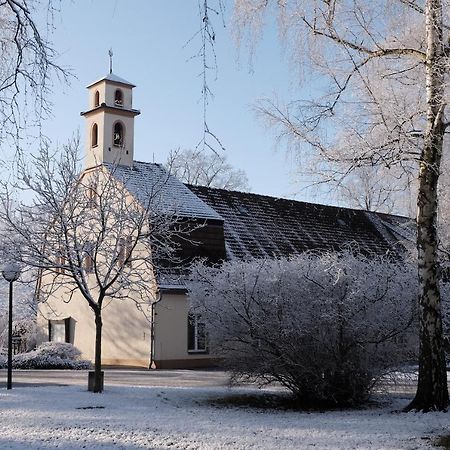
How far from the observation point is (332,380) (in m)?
13.4

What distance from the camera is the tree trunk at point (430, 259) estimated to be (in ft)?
38.4

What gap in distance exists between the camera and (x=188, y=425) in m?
10.3

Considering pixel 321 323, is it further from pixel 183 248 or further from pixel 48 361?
pixel 48 361

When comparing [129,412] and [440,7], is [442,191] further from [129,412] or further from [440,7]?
[129,412]

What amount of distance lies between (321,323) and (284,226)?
18264 millimetres

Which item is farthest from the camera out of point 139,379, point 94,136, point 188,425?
point 94,136

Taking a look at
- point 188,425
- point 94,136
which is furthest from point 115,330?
point 188,425

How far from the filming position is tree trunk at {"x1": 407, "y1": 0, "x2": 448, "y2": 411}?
1171cm

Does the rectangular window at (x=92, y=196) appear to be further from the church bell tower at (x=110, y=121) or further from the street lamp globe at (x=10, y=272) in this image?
the church bell tower at (x=110, y=121)

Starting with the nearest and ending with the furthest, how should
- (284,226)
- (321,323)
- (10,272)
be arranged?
1. (321,323)
2. (10,272)
3. (284,226)

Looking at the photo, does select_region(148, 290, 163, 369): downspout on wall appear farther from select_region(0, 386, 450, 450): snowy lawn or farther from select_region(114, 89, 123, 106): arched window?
select_region(0, 386, 450, 450): snowy lawn

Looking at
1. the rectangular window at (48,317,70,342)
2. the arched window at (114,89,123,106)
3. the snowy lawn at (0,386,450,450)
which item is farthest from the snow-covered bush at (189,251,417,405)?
the arched window at (114,89,123,106)

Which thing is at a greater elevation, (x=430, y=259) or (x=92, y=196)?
(x=92, y=196)

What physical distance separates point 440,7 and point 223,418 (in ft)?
23.9
